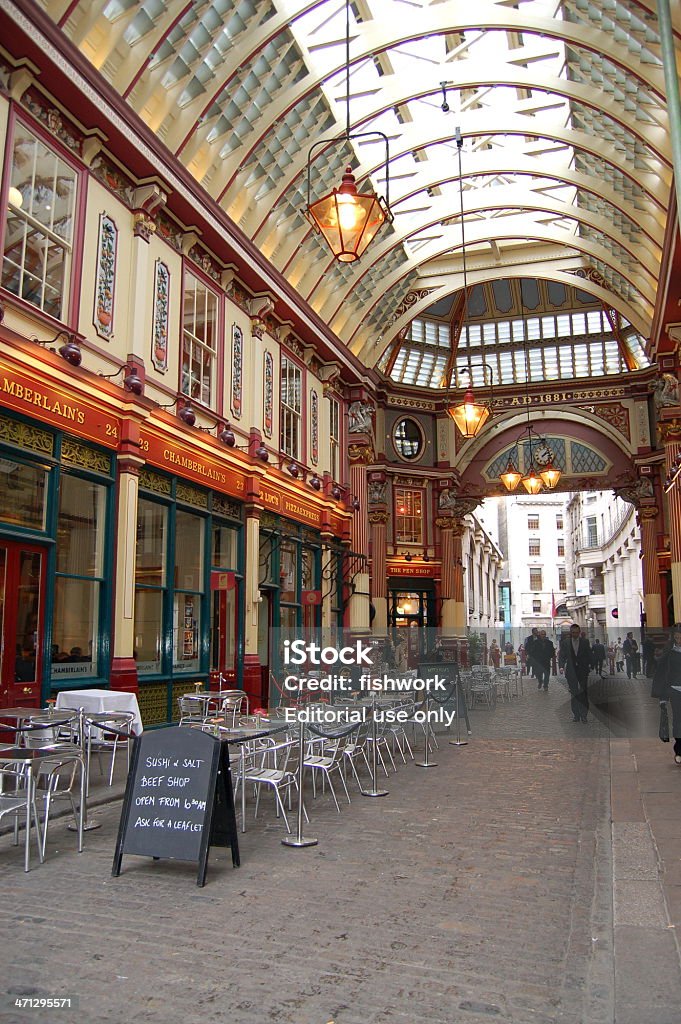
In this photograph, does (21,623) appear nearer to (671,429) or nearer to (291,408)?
(291,408)

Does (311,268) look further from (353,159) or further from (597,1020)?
(597,1020)

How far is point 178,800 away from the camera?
559 cm

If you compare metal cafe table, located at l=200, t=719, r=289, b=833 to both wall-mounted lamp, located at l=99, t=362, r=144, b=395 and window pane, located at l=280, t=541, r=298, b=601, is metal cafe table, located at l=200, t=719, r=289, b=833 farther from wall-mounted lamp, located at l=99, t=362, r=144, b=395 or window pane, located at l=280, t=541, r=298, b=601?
window pane, located at l=280, t=541, r=298, b=601

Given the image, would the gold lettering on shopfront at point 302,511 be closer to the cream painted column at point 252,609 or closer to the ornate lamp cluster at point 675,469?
the cream painted column at point 252,609

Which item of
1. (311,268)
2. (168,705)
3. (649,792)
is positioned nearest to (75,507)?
(168,705)

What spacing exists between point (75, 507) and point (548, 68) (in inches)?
510

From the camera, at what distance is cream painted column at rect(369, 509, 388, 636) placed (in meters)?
25.8

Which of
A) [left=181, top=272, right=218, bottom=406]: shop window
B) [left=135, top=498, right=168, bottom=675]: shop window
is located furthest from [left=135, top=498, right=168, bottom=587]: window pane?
[left=181, top=272, right=218, bottom=406]: shop window

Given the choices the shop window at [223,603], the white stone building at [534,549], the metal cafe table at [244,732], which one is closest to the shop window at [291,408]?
the shop window at [223,603]

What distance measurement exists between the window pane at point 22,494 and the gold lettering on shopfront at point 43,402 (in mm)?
724

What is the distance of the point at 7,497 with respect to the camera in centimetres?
939

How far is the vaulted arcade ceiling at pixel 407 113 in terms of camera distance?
40.4 feet

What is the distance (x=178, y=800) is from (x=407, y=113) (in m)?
16.7

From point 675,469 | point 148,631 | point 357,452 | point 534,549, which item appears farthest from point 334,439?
point 534,549
